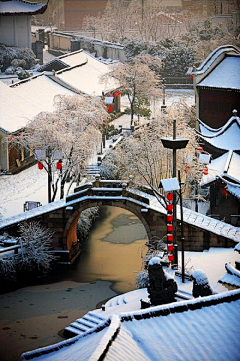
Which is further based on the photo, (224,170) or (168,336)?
(224,170)

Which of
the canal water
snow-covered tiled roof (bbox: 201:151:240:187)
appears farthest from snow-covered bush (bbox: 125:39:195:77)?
the canal water

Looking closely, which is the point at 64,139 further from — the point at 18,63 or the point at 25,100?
the point at 18,63

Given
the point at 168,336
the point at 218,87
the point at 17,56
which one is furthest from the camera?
the point at 17,56

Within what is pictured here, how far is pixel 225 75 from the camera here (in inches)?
2087

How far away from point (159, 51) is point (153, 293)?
64.3m

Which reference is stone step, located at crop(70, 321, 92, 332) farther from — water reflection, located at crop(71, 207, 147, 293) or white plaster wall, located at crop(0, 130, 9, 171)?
white plaster wall, located at crop(0, 130, 9, 171)

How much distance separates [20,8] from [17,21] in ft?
5.04

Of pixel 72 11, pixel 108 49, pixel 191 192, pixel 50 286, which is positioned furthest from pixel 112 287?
pixel 72 11

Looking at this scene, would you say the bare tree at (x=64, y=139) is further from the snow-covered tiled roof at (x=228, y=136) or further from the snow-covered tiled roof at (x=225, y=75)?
the snow-covered tiled roof at (x=225, y=75)

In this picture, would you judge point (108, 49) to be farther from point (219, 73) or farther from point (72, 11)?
point (219, 73)

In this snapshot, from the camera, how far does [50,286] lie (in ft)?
132

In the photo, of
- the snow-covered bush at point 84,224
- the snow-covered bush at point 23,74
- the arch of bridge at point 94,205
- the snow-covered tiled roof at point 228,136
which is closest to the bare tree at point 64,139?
the snow-covered bush at point 84,224


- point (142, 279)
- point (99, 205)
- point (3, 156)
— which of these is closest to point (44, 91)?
point (3, 156)

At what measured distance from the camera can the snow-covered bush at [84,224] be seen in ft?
153
